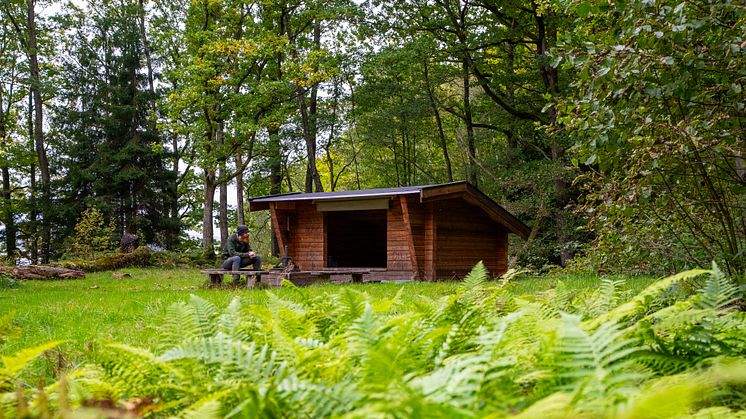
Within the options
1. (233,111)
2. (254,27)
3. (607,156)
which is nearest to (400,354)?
(607,156)

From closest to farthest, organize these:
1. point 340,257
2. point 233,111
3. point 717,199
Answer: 1. point 717,199
2. point 340,257
3. point 233,111

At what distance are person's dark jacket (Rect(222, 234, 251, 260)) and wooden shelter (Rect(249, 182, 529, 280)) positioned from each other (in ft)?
7.90

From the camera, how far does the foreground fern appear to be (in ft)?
2.72

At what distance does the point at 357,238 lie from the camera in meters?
19.3

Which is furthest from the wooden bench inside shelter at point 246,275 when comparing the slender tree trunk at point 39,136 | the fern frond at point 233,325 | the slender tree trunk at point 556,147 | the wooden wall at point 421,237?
the slender tree trunk at point 39,136

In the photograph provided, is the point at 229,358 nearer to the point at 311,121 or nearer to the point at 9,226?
the point at 311,121

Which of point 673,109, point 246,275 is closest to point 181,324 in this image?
point 673,109

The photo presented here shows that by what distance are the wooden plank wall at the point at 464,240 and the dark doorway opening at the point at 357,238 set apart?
127 inches

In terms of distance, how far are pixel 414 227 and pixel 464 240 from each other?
2.15 meters

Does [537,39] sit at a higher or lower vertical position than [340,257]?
higher

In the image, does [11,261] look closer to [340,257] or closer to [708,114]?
[340,257]

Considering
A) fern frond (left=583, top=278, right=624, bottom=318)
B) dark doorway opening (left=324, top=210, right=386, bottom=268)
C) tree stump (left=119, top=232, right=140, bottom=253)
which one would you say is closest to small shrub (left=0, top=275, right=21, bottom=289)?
dark doorway opening (left=324, top=210, right=386, bottom=268)

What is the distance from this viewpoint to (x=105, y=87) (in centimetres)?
2803

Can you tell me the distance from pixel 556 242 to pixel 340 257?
23.6 ft
